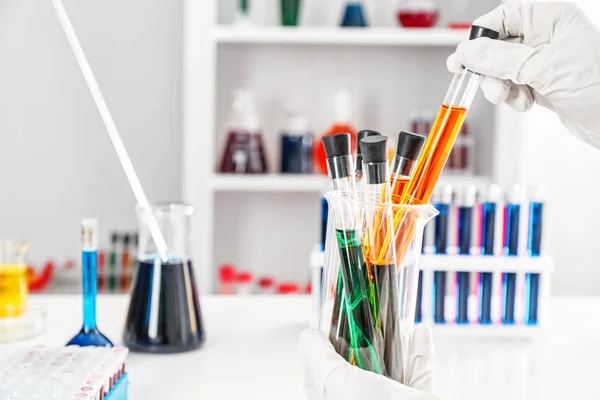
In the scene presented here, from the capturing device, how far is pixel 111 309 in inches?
45.6

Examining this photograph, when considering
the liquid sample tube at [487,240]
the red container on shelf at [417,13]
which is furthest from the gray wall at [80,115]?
the liquid sample tube at [487,240]

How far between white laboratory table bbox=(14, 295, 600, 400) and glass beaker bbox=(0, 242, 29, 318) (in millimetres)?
61

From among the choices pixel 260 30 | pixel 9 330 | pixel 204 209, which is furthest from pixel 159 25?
pixel 9 330

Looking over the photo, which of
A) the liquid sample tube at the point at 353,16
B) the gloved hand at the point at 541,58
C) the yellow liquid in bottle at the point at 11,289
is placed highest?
the liquid sample tube at the point at 353,16

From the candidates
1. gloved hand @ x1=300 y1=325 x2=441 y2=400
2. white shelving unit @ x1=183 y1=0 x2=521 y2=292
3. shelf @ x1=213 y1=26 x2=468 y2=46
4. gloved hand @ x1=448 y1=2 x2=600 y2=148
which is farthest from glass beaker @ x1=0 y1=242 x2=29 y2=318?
shelf @ x1=213 y1=26 x2=468 y2=46

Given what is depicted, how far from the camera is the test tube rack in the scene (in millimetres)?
1045

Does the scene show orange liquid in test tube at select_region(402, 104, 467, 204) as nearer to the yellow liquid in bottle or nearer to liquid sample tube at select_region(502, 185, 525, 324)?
liquid sample tube at select_region(502, 185, 525, 324)

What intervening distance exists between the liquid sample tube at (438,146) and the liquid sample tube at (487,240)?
393 millimetres

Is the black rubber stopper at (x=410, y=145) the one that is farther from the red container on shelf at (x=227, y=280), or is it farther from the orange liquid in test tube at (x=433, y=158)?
the red container on shelf at (x=227, y=280)

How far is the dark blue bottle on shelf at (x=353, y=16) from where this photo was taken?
6.57 feet

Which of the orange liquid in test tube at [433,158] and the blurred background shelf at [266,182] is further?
the blurred background shelf at [266,182]

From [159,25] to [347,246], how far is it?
5.44 feet

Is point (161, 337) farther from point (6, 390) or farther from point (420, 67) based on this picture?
point (420, 67)

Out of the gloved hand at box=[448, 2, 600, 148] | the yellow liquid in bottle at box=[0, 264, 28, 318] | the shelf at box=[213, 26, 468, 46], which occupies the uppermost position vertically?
the shelf at box=[213, 26, 468, 46]
